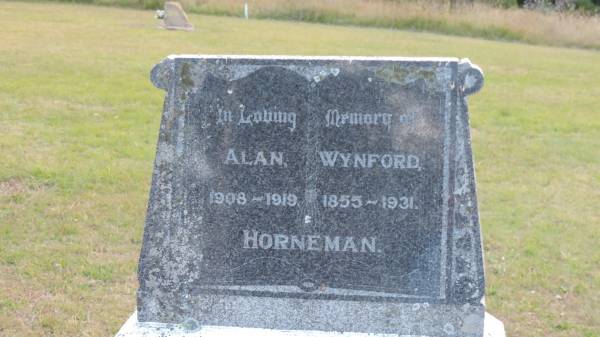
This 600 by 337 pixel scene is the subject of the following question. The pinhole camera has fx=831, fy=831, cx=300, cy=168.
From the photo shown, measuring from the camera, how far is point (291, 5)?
27.6m

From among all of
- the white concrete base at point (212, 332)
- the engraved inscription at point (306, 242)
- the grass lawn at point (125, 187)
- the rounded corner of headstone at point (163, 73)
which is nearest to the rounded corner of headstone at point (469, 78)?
the engraved inscription at point (306, 242)

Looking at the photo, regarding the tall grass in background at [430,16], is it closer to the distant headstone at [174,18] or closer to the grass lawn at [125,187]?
the distant headstone at [174,18]

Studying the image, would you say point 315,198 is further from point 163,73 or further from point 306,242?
point 163,73

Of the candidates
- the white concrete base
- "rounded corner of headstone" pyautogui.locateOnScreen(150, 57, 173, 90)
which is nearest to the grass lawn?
the white concrete base

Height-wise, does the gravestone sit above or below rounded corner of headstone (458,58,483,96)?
below

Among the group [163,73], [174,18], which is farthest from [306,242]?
[174,18]

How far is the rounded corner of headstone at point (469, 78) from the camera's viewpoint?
349 cm

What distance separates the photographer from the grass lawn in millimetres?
4980

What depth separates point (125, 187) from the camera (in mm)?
7023

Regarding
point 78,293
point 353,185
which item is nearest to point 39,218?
point 78,293

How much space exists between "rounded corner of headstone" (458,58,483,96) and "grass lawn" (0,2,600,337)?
6.01 feet

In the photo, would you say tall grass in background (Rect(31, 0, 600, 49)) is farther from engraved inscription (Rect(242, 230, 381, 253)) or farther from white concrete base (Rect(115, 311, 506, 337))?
white concrete base (Rect(115, 311, 506, 337))

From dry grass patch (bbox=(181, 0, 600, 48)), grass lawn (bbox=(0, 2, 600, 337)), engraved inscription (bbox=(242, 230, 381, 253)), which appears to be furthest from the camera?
dry grass patch (bbox=(181, 0, 600, 48))

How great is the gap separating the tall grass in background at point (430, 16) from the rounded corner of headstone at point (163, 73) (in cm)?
2239
